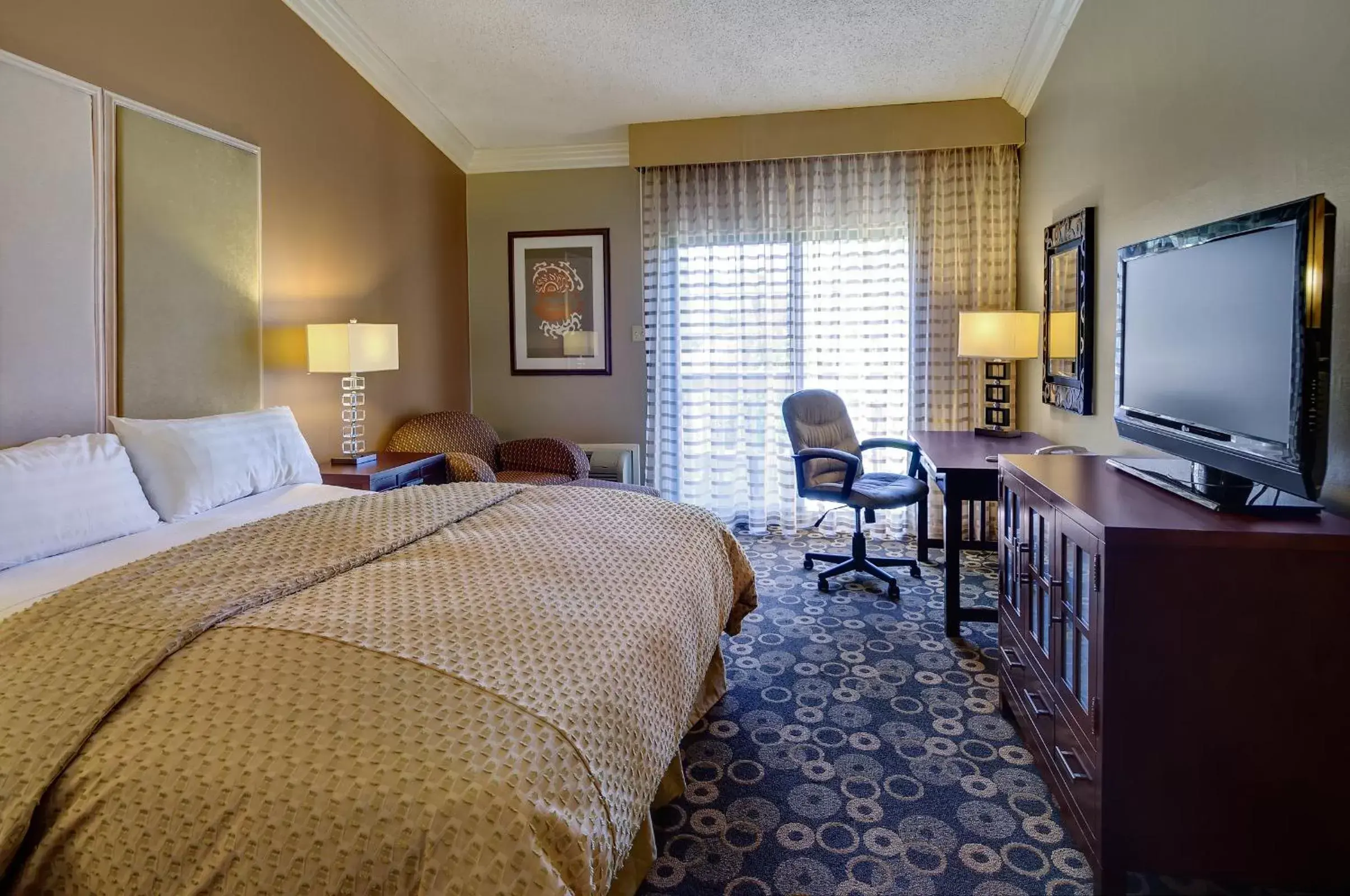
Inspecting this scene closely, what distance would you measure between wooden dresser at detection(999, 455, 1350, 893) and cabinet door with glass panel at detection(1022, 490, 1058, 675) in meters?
0.35

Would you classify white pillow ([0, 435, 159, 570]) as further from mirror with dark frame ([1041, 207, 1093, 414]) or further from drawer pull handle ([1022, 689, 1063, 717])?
mirror with dark frame ([1041, 207, 1093, 414])

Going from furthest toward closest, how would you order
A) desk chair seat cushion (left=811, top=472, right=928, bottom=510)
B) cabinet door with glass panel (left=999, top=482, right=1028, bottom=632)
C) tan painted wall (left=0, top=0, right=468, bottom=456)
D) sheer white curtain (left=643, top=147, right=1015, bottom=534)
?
sheer white curtain (left=643, top=147, right=1015, bottom=534) < desk chair seat cushion (left=811, top=472, right=928, bottom=510) < tan painted wall (left=0, top=0, right=468, bottom=456) < cabinet door with glass panel (left=999, top=482, right=1028, bottom=632)

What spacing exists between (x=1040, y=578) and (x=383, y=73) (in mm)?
4261

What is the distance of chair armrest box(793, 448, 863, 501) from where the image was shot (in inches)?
156

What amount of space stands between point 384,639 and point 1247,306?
1.95m

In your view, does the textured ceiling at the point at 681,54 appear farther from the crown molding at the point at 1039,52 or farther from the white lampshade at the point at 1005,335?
the white lampshade at the point at 1005,335

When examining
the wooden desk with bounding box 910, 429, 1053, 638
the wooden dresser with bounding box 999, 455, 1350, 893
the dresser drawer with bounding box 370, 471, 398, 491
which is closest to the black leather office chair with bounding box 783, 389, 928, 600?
the wooden desk with bounding box 910, 429, 1053, 638

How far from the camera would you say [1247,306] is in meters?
1.75

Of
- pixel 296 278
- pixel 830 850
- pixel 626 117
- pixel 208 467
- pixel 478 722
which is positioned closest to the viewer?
pixel 478 722

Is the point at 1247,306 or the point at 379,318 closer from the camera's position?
Answer: the point at 1247,306

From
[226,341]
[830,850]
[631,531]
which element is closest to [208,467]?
[226,341]

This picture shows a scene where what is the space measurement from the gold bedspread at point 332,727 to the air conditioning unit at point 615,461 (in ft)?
11.8

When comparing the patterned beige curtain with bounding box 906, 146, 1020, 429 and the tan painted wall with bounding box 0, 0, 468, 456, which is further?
the patterned beige curtain with bounding box 906, 146, 1020, 429

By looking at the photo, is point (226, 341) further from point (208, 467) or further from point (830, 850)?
point (830, 850)
